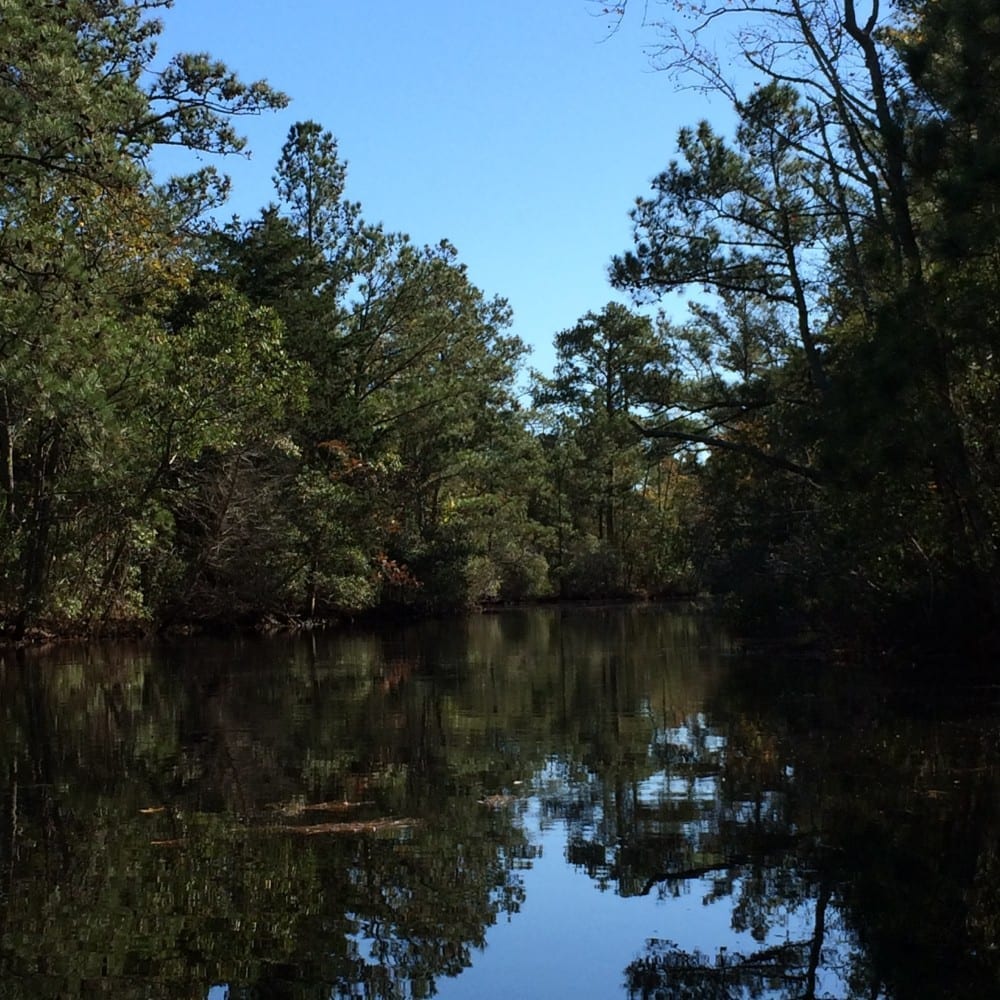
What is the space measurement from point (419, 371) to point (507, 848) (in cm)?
3575

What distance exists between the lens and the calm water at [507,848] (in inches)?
208

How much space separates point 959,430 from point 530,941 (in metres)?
11.1

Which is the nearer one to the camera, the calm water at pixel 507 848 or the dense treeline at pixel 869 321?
the calm water at pixel 507 848

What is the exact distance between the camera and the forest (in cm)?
1355

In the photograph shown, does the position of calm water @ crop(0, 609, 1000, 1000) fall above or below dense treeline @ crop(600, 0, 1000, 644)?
Result: below

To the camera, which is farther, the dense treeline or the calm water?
the dense treeline

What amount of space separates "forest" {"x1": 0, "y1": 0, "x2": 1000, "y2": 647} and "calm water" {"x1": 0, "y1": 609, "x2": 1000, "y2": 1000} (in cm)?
386

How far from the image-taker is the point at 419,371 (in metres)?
42.5

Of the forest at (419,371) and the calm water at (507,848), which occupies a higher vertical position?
the forest at (419,371)

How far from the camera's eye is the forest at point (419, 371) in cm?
1355

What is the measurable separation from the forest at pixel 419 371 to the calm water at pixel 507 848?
386cm

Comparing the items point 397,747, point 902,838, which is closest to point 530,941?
point 902,838

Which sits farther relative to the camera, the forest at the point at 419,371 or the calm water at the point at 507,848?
the forest at the point at 419,371

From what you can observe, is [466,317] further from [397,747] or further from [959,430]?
[397,747]
